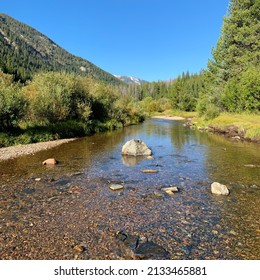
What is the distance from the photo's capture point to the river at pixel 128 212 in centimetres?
753

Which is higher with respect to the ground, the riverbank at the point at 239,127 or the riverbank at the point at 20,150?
the riverbank at the point at 239,127

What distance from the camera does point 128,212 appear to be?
10156 mm

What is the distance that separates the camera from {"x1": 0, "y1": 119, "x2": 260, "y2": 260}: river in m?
7.53

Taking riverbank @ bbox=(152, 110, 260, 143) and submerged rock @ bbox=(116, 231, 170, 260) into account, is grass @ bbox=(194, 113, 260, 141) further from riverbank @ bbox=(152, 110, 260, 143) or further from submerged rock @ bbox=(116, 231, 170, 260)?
submerged rock @ bbox=(116, 231, 170, 260)

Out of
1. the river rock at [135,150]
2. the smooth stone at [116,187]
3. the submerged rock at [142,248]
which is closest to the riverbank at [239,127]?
the river rock at [135,150]

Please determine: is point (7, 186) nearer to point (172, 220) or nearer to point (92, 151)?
point (172, 220)

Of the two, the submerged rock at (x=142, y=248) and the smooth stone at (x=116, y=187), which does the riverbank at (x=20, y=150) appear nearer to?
the smooth stone at (x=116, y=187)

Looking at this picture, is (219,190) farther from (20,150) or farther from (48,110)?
(48,110)

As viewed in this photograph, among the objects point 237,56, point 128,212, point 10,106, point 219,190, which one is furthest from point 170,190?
point 237,56

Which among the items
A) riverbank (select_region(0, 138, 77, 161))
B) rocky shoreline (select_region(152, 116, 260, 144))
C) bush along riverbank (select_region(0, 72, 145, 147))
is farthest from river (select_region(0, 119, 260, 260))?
rocky shoreline (select_region(152, 116, 260, 144))

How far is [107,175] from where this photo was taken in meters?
15.6

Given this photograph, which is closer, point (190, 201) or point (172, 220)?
point (172, 220)
